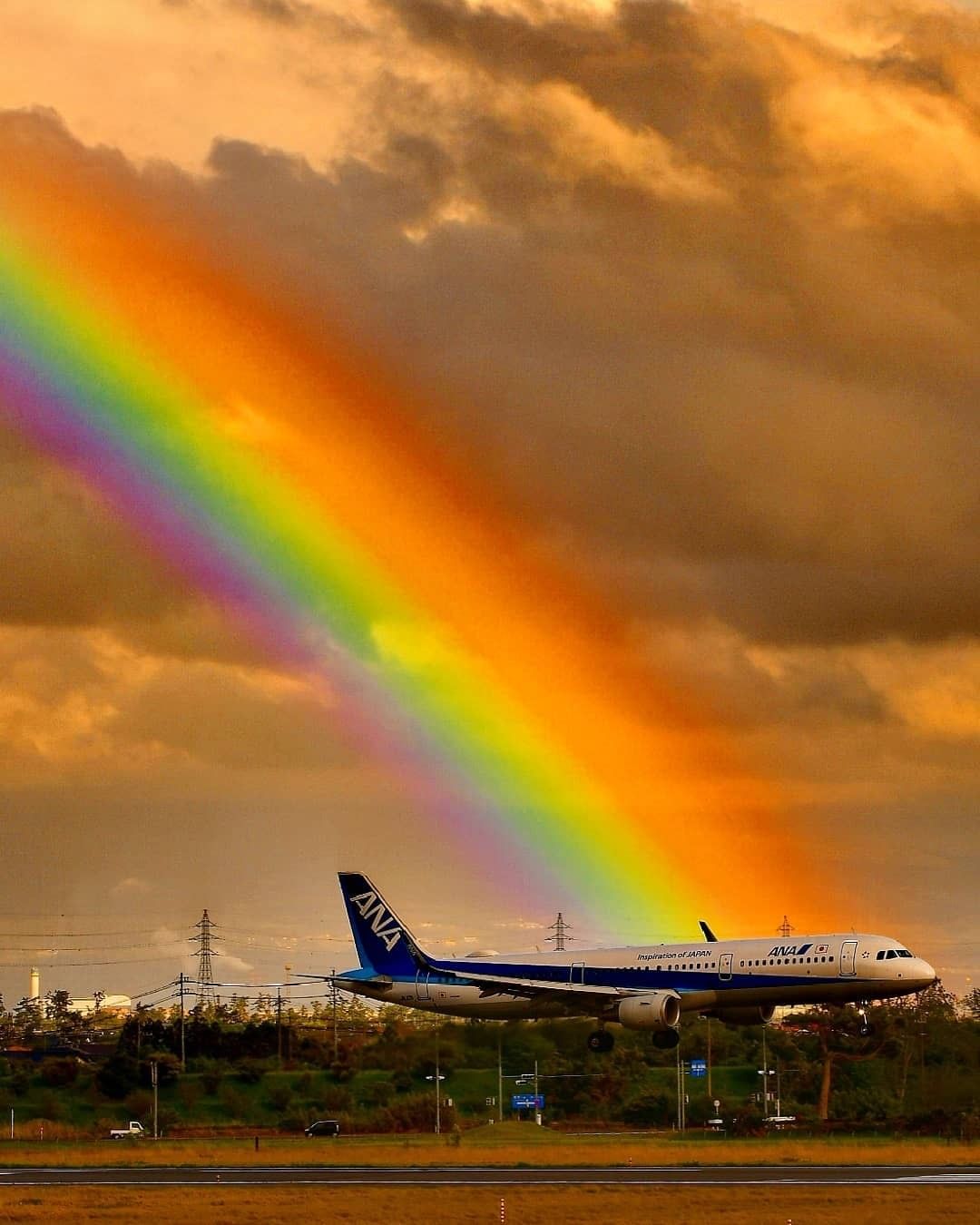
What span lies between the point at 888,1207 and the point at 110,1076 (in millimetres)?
127090

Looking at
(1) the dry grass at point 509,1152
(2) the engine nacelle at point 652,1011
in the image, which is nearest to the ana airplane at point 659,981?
(2) the engine nacelle at point 652,1011

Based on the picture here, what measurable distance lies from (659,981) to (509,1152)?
77.0ft

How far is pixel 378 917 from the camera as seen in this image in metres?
174

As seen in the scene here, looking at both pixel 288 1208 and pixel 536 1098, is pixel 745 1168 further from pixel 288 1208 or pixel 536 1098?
pixel 536 1098

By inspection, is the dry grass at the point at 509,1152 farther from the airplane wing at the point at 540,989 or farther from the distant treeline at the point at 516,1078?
the distant treeline at the point at 516,1078

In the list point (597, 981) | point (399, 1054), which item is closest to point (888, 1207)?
point (597, 981)

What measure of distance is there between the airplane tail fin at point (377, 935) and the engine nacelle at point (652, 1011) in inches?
1072

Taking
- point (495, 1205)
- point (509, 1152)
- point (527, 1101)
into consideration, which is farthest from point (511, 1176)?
point (527, 1101)

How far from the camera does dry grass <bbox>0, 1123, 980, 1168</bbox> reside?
357 ft

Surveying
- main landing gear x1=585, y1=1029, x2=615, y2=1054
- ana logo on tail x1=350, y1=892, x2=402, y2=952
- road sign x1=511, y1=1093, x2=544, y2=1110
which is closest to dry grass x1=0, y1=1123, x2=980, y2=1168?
main landing gear x1=585, y1=1029, x2=615, y2=1054

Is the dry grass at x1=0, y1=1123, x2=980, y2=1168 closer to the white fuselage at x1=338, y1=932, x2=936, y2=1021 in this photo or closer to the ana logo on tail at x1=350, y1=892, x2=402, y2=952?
the white fuselage at x1=338, y1=932, x2=936, y2=1021

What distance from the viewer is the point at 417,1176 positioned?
3807 inches

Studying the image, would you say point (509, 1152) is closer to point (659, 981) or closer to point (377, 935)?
point (659, 981)

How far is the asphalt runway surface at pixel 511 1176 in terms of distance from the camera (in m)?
89.2
